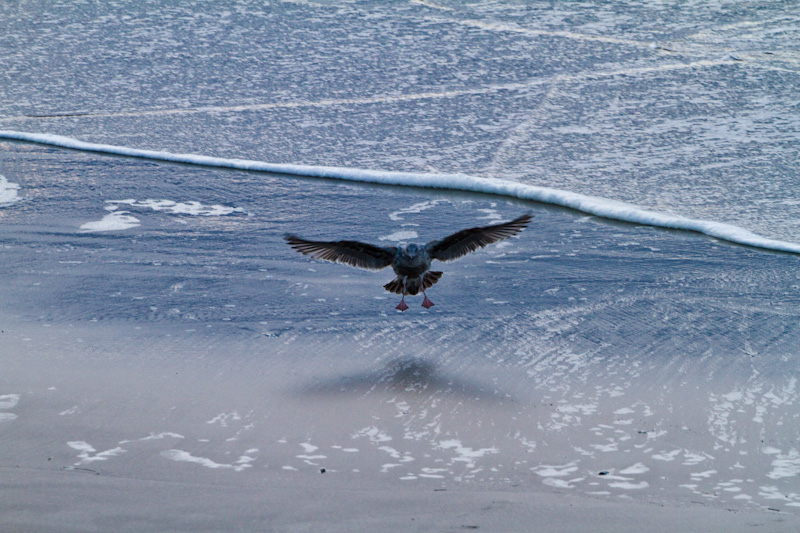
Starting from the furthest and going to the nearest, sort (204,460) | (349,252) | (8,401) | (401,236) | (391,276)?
(401,236) < (391,276) < (349,252) < (8,401) < (204,460)

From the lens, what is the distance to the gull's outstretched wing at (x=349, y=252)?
467 centimetres

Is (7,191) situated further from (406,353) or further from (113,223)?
(406,353)

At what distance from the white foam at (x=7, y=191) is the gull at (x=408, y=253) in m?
2.55

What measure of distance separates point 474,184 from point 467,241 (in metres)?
1.85

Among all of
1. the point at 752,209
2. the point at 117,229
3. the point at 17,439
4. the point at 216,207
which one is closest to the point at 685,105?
the point at 752,209

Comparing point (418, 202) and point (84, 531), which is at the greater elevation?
point (418, 202)

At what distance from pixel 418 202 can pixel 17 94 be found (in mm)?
5054

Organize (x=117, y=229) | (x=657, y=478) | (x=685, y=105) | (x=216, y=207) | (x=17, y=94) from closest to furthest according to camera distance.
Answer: (x=657, y=478) < (x=117, y=229) < (x=216, y=207) < (x=685, y=105) < (x=17, y=94)

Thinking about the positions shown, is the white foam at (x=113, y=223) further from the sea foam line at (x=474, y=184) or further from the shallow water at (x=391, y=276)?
the sea foam line at (x=474, y=184)

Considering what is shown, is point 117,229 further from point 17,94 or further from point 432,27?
point 432,27

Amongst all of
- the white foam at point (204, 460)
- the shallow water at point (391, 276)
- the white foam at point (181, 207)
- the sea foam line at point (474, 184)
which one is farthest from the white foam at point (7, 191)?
the white foam at point (204, 460)

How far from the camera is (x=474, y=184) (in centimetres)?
664

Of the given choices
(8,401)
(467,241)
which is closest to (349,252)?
(467,241)

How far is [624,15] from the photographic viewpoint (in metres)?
10.4
